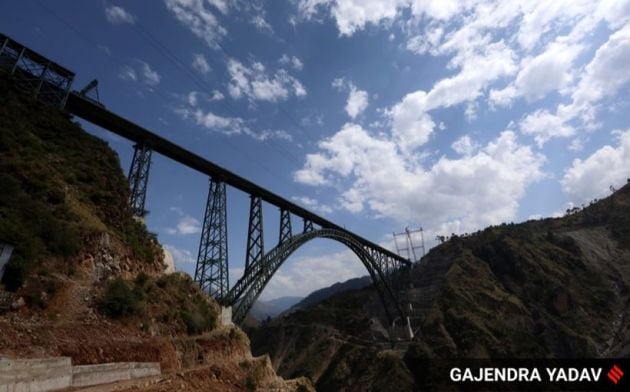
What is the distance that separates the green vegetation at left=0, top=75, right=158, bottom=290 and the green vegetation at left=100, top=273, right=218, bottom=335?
5.73 ft

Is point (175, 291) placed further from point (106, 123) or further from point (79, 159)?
point (106, 123)

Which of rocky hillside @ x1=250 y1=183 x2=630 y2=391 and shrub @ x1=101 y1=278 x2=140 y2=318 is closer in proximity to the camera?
shrub @ x1=101 y1=278 x2=140 y2=318

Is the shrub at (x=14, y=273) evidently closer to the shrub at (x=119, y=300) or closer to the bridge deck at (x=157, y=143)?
the shrub at (x=119, y=300)

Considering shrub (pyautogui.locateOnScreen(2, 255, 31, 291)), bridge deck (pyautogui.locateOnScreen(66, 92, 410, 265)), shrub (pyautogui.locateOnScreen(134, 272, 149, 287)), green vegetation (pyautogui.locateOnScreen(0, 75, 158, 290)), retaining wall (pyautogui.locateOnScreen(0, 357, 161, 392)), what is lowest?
retaining wall (pyautogui.locateOnScreen(0, 357, 161, 392))

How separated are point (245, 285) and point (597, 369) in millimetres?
33195

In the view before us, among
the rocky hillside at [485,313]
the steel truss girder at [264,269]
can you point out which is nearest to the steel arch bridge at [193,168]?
the steel truss girder at [264,269]

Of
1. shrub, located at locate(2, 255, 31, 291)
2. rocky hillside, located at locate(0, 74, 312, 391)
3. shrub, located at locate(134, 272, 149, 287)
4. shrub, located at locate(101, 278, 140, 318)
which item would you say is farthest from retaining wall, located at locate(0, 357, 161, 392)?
shrub, located at locate(134, 272, 149, 287)

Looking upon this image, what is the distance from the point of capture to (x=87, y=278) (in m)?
14.1

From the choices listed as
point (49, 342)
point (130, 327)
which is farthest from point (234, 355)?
point (49, 342)

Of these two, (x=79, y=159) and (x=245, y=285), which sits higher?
(x=79, y=159)

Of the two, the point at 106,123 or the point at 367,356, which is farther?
the point at 367,356

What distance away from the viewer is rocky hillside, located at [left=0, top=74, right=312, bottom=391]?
11.4m

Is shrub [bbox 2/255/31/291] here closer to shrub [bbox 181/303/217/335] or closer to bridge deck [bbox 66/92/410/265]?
shrub [bbox 181/303/217/335]

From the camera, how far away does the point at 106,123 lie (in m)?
22.9
